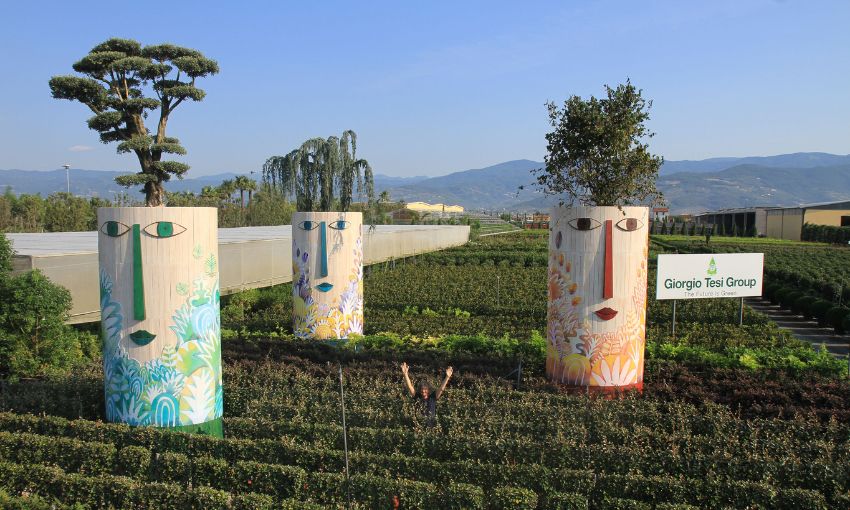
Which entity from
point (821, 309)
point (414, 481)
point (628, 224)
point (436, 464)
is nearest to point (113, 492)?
point (414, 481)

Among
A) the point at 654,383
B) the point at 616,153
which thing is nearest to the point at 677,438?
→ the point at 654,383

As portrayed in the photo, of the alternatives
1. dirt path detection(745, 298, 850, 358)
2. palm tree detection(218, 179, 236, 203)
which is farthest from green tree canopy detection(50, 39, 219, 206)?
palm tree detection(218, 179, 236, 203)

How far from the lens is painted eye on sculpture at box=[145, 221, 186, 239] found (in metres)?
8.73

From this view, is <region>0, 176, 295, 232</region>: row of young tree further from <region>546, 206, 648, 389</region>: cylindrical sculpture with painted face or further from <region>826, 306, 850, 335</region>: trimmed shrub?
<region>546, 206, 648, 389</region>: cylindrical sculpture with painted face

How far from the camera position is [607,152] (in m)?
10.6

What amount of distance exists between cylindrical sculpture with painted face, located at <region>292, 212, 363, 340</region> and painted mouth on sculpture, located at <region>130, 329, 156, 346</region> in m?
5.93

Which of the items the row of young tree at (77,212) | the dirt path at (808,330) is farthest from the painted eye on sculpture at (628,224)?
the row of young tree at (77,212)

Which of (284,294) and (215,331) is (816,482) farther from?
(284,294)

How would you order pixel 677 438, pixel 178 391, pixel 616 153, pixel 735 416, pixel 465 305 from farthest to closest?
pixel 465 305
pixel 616 153
pixel 735 416
pixel 178 391
pixel 677 438

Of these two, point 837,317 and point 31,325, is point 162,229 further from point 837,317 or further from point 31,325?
point 837,317

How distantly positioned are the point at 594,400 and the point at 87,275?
11.3 meters

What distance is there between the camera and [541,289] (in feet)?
78.5

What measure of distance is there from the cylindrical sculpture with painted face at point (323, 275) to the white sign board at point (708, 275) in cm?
732

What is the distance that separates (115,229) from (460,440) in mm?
5500
